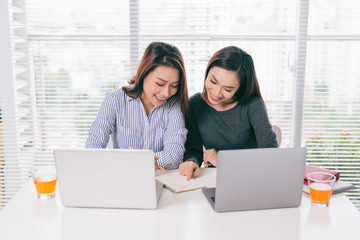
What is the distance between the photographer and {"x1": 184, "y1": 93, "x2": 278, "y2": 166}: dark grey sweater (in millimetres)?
1833

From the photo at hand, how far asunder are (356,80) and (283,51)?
1.90 ft

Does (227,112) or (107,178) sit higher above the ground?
(227,112)

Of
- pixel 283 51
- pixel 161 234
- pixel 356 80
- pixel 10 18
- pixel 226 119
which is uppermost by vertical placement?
pixel 10 18

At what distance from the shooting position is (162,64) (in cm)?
164

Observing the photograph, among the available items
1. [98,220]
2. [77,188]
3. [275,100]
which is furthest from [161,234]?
[275,100]

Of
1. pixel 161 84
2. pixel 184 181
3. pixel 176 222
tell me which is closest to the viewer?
pixel 176 222

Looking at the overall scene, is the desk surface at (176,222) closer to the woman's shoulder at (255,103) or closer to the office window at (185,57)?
the woman's shoulder at (255,103)

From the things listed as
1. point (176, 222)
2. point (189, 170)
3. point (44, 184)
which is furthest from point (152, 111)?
point (176, 222)

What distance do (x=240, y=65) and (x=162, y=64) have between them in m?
0.39

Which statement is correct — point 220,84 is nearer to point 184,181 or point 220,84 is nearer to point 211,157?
point 211,157

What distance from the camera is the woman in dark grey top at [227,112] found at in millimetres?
1704

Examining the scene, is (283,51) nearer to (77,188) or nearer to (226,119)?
(226,119)

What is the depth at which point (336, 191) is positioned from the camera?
1316 mm

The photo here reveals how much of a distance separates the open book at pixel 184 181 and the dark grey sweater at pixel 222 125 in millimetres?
320
